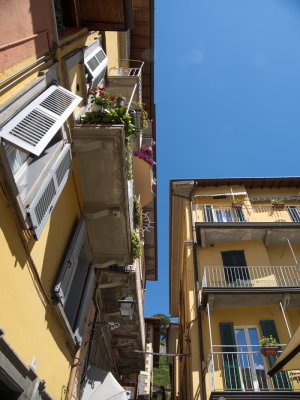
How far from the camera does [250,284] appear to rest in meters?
11.2

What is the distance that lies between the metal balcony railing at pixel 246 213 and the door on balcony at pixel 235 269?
218 centimetres

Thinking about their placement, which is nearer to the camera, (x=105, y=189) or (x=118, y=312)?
(x=105, y=189)

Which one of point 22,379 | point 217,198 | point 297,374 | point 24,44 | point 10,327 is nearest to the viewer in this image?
point 10,327

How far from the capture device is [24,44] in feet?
13.8

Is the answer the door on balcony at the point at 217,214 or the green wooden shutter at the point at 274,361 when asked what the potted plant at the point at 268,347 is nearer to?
the green wooden shutter at the point at 274,361

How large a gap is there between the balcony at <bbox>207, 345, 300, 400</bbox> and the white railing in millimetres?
2545

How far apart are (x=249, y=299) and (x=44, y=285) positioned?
322 inches

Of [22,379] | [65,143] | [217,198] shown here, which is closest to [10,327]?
[22,379]

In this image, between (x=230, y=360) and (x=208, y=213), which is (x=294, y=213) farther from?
(x=230, y=360)

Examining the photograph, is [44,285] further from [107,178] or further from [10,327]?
[107,178]

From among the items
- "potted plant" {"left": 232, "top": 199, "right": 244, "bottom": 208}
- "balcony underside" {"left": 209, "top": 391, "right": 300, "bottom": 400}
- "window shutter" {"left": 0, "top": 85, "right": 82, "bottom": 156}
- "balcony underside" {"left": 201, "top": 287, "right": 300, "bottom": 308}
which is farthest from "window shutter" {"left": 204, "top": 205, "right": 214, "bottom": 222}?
"window shutter" {"left": 0, "top": 85, "right": 82, "bottom": 156}

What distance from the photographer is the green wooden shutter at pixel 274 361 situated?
8.58 metres

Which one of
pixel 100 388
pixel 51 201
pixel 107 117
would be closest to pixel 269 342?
pixel 100 388

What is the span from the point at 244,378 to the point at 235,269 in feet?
13.5
